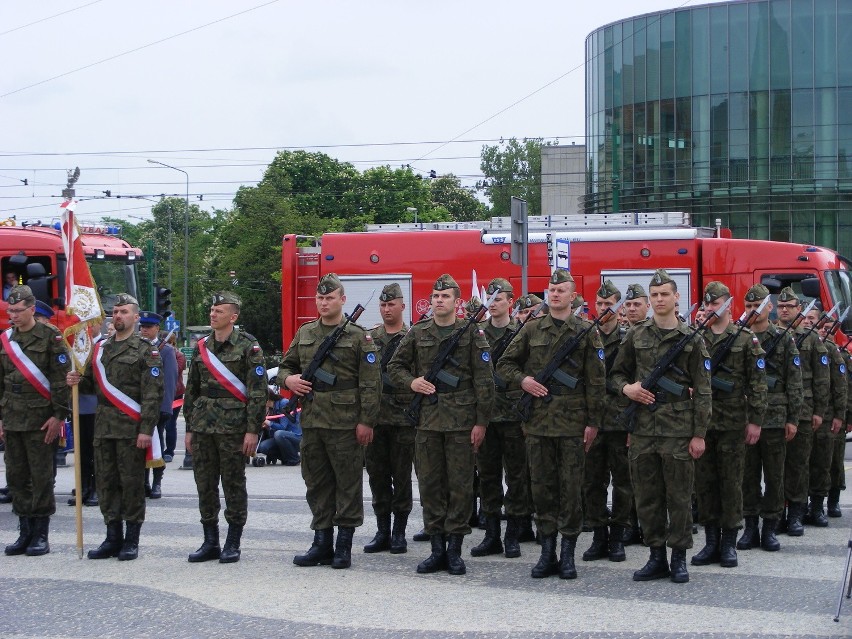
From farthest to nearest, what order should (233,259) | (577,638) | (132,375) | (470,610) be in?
1. (233,259)
2. (132,375)
3. (470,610)
4. (577,638)

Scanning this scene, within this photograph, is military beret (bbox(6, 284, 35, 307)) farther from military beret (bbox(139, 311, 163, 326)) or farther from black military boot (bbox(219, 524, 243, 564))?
military beret (bbox(139, 311, 163, 326))

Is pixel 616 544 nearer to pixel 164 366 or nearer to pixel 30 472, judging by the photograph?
pixel 30 472

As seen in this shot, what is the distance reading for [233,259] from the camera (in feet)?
160

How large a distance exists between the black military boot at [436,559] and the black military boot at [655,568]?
137 centimetres

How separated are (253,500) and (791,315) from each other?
5657 millimetres

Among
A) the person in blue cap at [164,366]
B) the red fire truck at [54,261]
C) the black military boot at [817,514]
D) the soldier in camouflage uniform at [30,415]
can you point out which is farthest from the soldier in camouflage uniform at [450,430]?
Answer: the red fire truck at [54,261]

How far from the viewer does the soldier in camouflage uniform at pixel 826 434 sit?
11.2m

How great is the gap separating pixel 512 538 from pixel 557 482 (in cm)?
91

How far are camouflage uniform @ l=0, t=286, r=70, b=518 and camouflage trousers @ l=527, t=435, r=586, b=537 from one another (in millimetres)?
3816

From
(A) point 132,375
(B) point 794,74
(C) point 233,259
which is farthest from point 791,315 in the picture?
(C) point 233,259

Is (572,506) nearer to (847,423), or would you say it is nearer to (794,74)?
(847,423)

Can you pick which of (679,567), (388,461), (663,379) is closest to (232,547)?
(388,461)

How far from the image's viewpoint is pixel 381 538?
378 inches

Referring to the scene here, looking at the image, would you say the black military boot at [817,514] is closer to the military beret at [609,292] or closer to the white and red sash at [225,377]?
the military beret at [609,292]
